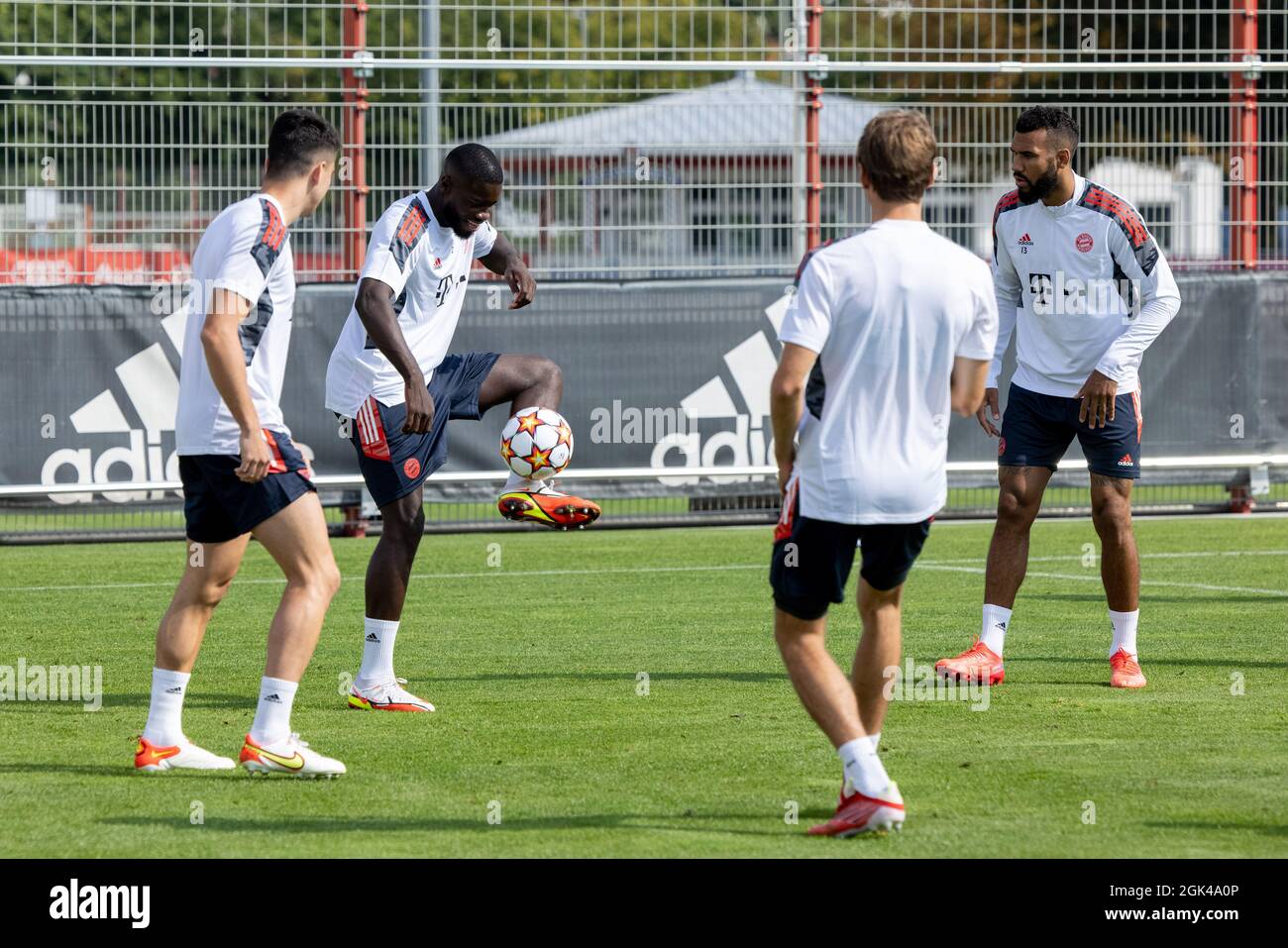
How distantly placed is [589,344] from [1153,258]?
696 centimetres

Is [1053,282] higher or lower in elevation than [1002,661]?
higher

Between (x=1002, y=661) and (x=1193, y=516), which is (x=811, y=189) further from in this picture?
(x=1002, y=661)

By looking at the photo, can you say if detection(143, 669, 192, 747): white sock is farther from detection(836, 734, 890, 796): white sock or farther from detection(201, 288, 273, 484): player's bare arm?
detection(836, 734, 890, 796): white sock

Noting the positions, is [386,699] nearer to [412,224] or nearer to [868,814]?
[412,224]

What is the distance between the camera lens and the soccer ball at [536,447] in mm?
7812

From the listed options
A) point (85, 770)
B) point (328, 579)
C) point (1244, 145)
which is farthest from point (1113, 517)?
point (1244, 145)

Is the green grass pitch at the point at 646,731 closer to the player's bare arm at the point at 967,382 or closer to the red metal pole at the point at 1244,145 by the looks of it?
the player's bare arm at the point at 967,382

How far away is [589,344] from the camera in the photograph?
14680 mm

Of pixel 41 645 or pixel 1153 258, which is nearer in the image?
pixel 1153 258

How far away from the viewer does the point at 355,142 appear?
46.9 feet

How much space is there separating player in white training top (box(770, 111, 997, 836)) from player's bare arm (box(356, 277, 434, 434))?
2272 mm

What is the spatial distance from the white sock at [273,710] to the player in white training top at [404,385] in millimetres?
1355
